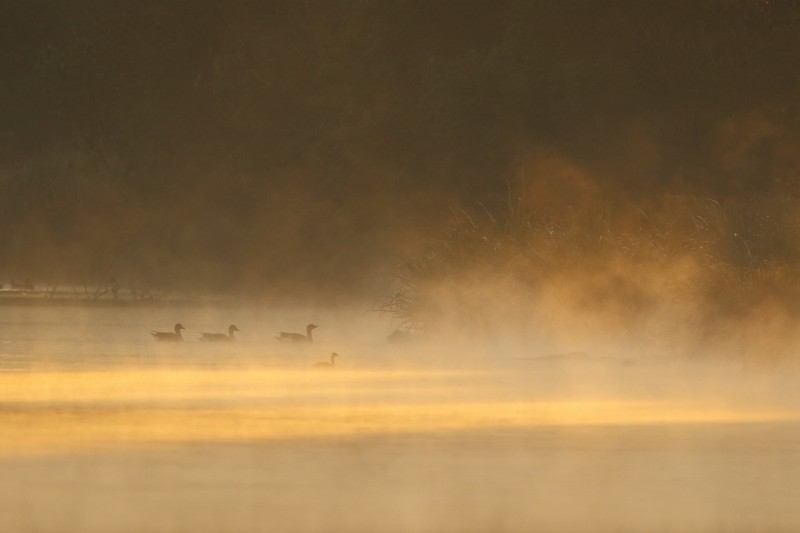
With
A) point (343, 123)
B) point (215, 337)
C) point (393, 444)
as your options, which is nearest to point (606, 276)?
point (215, 337)

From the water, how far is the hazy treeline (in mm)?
6368

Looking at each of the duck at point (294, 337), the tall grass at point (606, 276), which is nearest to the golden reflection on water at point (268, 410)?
the tall grass at point (606, 276)

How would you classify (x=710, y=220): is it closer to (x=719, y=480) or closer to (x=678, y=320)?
(x=678, y=320)

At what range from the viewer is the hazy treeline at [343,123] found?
136 feet

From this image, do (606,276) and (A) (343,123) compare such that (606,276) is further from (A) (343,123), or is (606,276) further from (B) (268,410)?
(A) (343,123)

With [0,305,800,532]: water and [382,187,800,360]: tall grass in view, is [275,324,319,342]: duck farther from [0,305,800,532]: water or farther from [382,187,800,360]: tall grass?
[0,305,800,532]: water

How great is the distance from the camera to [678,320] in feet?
84.7

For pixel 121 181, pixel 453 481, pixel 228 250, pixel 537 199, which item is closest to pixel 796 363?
pixel 453 481

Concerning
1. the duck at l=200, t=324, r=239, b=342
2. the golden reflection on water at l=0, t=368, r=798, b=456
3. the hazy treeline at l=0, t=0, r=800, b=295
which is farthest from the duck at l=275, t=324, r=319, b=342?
the golden reflection on water at l=0, t=368, r=798, b=456

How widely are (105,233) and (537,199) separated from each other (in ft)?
59.2

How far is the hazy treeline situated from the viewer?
41.4 metres

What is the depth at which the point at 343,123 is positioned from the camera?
5134 cm

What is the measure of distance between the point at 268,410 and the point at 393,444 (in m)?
3.04

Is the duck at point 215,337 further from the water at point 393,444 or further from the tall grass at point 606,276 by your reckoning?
the water at point 393,444
